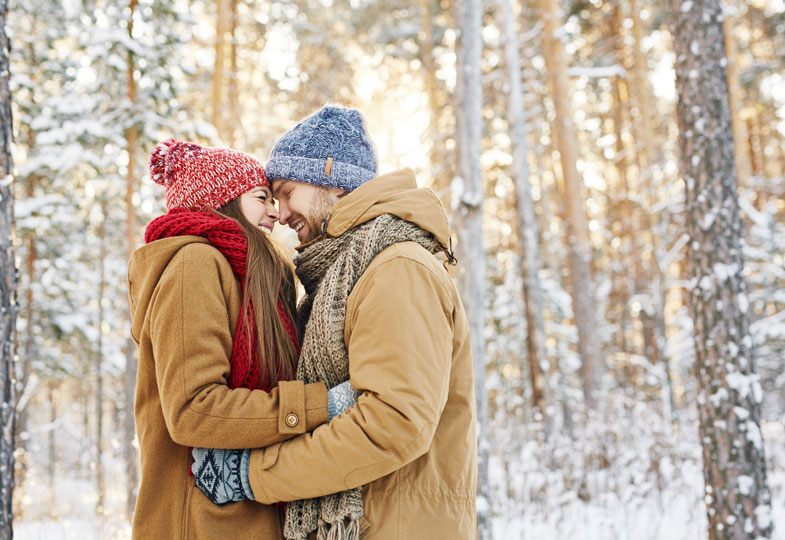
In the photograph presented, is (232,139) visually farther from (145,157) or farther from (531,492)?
(531,492)

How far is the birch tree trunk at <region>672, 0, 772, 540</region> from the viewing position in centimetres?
430

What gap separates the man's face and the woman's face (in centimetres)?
7

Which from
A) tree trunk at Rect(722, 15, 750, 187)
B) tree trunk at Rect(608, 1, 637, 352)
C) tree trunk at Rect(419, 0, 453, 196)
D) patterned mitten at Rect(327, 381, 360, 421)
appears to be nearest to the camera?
patterned mitten at Rect(327, 381, 360, 421)

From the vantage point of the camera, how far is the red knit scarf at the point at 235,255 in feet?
6.50

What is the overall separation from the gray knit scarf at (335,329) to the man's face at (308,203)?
167 millimetres

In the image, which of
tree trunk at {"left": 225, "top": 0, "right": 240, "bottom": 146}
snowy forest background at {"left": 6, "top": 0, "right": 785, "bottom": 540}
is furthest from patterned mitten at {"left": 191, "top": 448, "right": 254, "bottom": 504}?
tree trunk at {"left": 225, "top": 0, "right": 240, "bottom": 146}

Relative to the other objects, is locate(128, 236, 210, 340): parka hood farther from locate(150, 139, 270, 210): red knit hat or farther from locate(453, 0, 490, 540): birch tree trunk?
locate(453, 0, 490, 540): birch tree trunk

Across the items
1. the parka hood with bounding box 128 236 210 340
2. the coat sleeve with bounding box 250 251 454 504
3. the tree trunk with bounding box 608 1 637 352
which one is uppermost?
the tree trunk with bounding box 608 1 637 352

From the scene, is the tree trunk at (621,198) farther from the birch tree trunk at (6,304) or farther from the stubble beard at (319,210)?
the stubble beard at (319,210)

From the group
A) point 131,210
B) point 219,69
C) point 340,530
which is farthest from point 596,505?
point 219,69

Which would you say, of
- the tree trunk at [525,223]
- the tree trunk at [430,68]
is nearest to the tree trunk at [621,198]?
the tree trunk at [430,68]

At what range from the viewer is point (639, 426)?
8500mm

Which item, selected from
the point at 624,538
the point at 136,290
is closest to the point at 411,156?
the point at 624,538

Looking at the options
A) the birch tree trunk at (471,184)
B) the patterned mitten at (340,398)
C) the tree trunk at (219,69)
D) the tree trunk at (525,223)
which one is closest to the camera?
the patterned mitten at (340,398)
